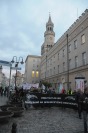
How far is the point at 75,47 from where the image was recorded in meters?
33.2

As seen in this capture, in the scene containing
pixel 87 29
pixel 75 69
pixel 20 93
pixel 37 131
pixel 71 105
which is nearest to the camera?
pixel 37 131

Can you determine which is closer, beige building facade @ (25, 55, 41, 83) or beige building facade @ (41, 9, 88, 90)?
beige building facade @ (41, 9, 88, 90)

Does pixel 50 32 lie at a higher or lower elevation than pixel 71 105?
higher

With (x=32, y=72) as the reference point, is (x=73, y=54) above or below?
below

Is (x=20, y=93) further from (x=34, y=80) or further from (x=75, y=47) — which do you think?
(x=34, y=80)

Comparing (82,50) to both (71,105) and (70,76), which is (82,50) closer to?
(70,76)

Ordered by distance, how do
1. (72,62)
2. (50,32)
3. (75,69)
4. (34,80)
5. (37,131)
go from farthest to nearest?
(34,80)
(50,32)
(72,62)
(75,69)
(37,131)

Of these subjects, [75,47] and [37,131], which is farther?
[75,47]

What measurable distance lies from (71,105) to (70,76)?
17584 mm

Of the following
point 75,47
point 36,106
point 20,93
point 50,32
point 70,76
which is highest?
point 50,32

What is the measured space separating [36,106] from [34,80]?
7609 cm

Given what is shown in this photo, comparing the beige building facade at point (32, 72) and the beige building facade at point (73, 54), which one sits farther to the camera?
the beige building facade at point (32, 72)

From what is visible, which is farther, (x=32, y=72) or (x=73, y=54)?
(x=32, y=72)

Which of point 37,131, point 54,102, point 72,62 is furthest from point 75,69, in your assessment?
point 37,131
